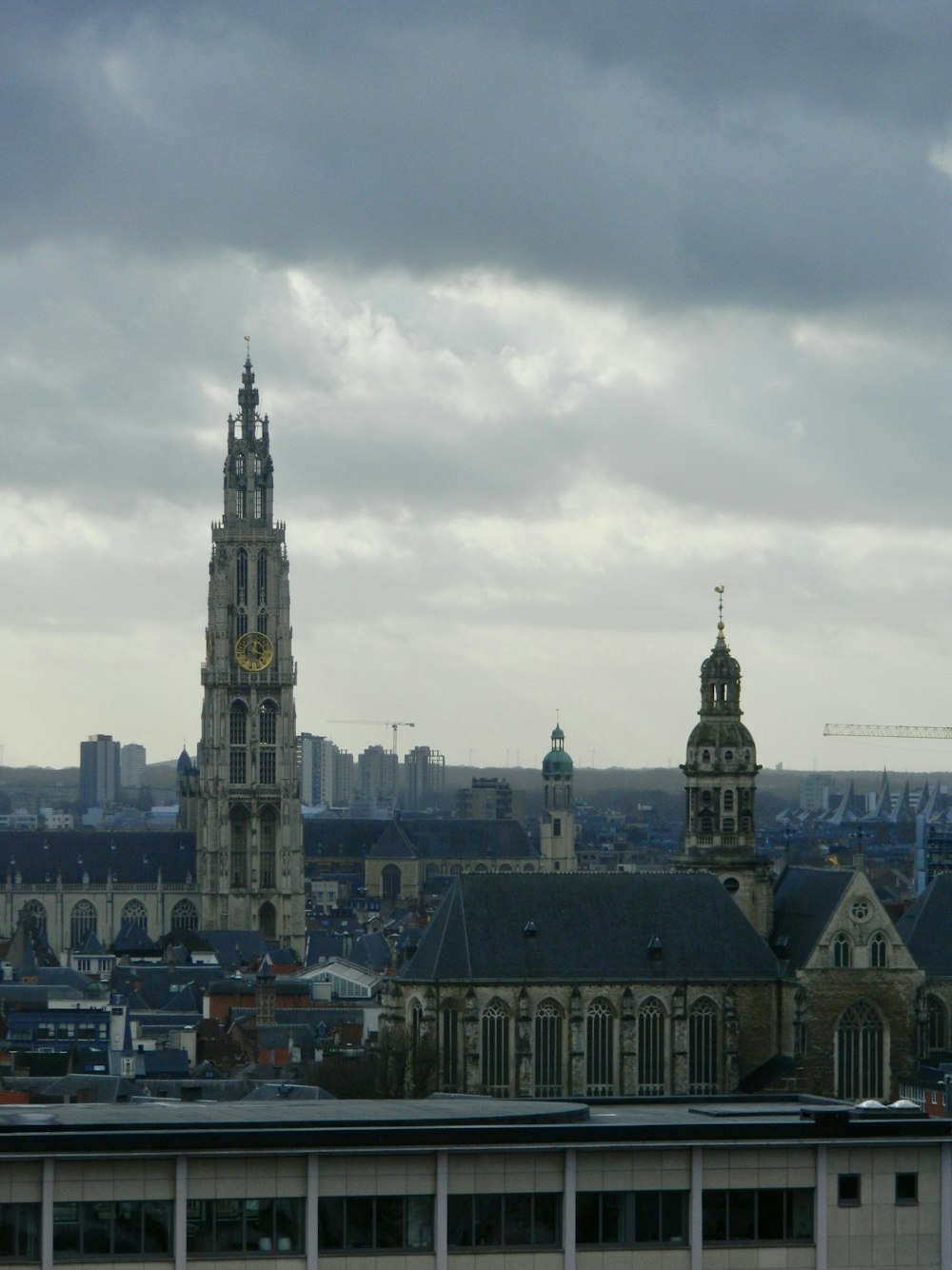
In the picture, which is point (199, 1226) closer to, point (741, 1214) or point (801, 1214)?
point (741, 1214)

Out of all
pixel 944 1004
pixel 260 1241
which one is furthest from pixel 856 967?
pixel 260 1241

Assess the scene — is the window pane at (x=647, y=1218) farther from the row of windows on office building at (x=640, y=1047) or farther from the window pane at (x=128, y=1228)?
the row of windows on office building at (x=640, y=1047)

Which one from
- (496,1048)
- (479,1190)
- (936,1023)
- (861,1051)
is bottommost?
(861,1051)

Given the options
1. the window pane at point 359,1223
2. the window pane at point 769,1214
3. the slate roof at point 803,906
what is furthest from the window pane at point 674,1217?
the slate roof at point 803,906

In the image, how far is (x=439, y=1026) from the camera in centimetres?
12625

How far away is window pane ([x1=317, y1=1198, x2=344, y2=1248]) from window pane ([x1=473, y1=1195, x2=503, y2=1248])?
243 centimetres

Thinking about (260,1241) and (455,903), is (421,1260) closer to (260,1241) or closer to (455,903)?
(260,1241)

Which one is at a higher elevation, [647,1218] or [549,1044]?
[647,1218]

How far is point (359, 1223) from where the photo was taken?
179 feet

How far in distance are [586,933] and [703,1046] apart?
6.78m

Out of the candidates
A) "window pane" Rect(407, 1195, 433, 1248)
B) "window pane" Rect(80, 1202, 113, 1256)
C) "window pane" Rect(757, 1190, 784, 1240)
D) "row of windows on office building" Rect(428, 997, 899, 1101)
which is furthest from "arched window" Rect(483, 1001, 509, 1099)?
"window pane" Rect(80, 1202, 113, 1256)

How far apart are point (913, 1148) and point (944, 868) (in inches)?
4515

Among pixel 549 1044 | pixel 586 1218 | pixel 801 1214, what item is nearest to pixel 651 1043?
pixel 549 1044

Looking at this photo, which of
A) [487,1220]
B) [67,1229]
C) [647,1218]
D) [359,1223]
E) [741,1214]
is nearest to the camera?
[67,1229]
